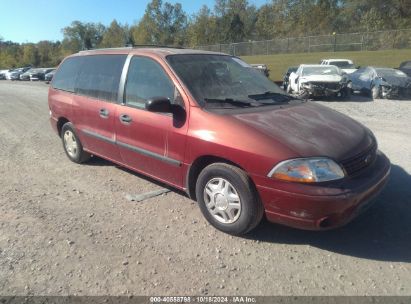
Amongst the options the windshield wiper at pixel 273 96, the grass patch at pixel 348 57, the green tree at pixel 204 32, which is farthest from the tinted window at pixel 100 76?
the green tree at pixel 204 32

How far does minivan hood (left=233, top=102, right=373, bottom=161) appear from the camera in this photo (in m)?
3.34

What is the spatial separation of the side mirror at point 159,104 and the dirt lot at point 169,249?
1.18 metres

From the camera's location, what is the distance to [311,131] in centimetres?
360

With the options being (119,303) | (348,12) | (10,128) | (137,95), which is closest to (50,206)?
(137,95)

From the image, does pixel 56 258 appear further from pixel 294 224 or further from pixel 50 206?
pixel 294 224

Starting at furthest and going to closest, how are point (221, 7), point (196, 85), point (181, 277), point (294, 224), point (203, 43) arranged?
point (221, 7), point (203, 43), point (196, 85), point (294, 224), point (181, 277)

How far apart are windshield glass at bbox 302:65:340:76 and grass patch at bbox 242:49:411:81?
41.4 ft

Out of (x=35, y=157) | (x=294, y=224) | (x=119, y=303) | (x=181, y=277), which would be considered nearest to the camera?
(x=119, y=303)

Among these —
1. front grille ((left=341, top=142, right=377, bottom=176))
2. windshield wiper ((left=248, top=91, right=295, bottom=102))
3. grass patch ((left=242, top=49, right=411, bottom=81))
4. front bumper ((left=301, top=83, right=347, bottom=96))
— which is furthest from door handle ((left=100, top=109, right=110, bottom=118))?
grass patch ((left=242, top=49, right=411, bottom=81))

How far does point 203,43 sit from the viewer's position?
6838 centimetres

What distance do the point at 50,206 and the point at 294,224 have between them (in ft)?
9.42

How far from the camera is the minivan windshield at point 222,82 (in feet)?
13.3

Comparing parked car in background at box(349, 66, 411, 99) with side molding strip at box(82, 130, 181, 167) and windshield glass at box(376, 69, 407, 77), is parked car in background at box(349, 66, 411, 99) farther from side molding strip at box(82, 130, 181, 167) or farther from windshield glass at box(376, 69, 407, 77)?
side molding strip at box(82, 130, 181, 167)

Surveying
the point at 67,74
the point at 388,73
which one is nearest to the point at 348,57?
the point at 388,73
